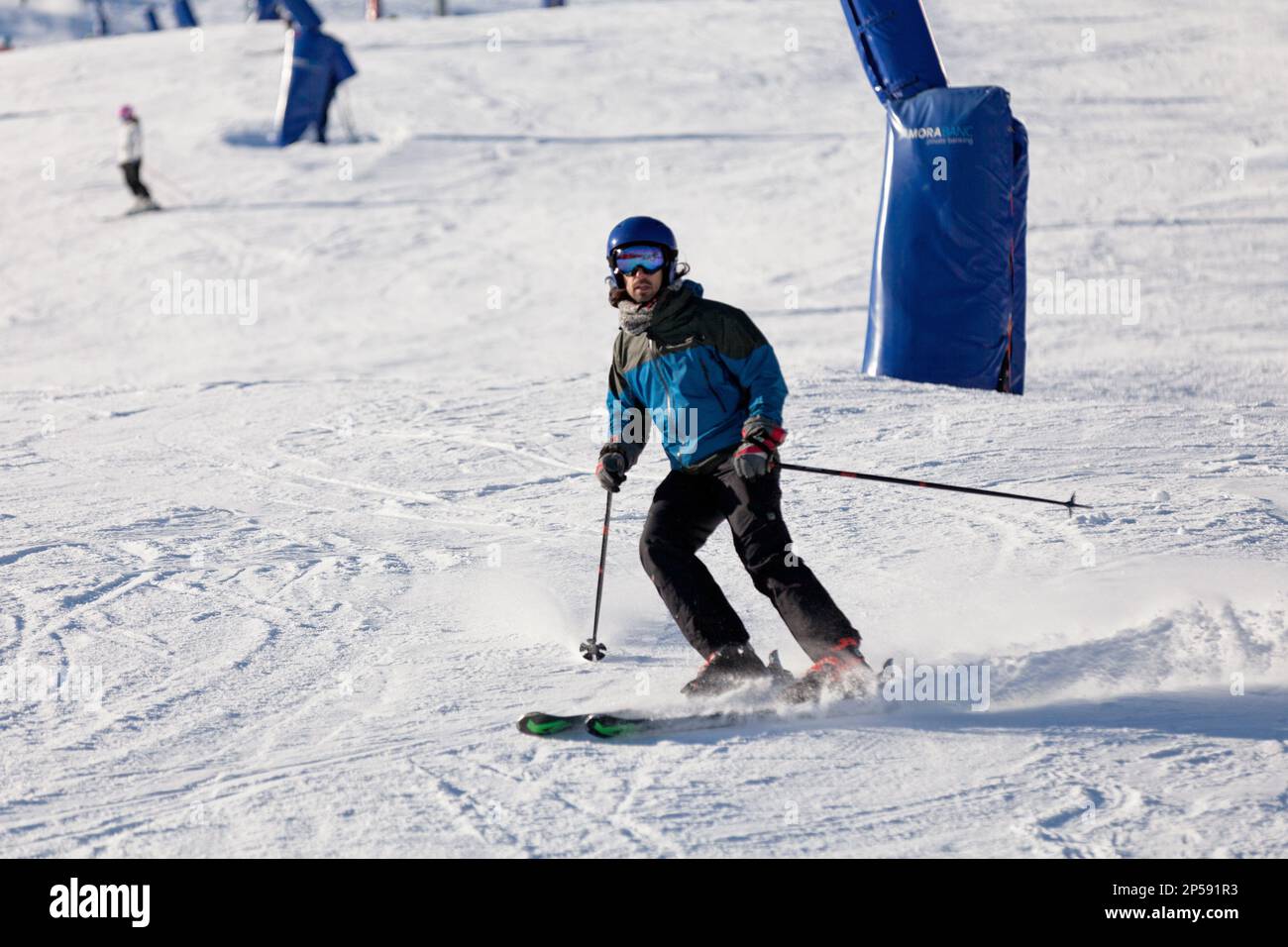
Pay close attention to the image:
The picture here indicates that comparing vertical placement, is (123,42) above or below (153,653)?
above

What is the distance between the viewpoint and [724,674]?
168 inches

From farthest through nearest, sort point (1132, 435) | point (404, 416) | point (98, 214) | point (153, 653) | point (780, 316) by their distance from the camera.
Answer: point (98, 214)
point (780, 316)
point (404, 416)
point (1132, 435)
point (153, 653)

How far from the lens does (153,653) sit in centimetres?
490

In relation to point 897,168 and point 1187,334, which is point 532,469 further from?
Answer: point 1187,334

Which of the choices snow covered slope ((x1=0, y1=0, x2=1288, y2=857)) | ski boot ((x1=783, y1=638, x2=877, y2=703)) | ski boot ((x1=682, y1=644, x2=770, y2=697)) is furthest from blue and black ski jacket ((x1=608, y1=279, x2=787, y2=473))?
snow covered slope ((x1=0, y1=0, x2=1288, y2=857))

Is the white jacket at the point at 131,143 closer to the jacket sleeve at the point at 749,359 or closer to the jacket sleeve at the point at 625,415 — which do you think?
the jacket sleeve at the point at 625,415

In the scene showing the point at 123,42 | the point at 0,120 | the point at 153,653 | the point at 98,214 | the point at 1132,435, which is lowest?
the point at 153,653

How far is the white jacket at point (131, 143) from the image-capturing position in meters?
16.0

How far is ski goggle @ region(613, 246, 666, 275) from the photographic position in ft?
14.1

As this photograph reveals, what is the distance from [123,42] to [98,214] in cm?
1022

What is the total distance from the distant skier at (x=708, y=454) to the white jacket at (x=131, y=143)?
13373 millimetres

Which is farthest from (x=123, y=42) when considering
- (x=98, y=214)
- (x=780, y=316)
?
(x=780, y=316)

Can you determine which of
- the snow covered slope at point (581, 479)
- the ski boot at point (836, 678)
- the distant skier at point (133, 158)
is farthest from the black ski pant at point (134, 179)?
the ski boot at point (836, 678)

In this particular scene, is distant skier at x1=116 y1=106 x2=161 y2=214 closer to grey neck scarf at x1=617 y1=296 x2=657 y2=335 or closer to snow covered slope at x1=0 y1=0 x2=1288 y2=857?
snow covered slope at x1=0 y1=0 x2=1288 y2=857
